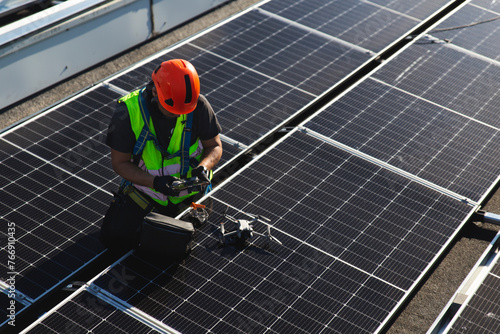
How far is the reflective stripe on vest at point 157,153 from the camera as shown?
7117 mm

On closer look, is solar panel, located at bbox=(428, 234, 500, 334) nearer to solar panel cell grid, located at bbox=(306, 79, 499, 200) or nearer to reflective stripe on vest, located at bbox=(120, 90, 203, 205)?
solar panel cell grid, located at bbox=(306, 79, 499, 200)

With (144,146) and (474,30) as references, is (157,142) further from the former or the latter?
(474,30)

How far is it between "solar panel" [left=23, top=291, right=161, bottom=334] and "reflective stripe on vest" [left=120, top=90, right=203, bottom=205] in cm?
159

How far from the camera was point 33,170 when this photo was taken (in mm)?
8344

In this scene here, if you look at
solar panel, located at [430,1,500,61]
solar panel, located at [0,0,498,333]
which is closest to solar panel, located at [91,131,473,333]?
solar panel, located at [0,0,498,333]

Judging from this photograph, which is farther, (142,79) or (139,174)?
(142,79)

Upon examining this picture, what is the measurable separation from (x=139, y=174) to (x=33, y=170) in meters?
1.94

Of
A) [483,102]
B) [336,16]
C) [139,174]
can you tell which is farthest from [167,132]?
[336,16]

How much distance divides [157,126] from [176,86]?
0.59 meters

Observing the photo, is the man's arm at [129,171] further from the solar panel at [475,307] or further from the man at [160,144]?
the solar panel at [475,307]

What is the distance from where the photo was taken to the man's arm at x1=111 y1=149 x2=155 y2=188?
714 cm

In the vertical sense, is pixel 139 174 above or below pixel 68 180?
above

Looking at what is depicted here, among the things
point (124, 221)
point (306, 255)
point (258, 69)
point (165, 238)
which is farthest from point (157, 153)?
point (258, 69)

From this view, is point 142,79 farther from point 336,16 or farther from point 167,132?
point 336,16
